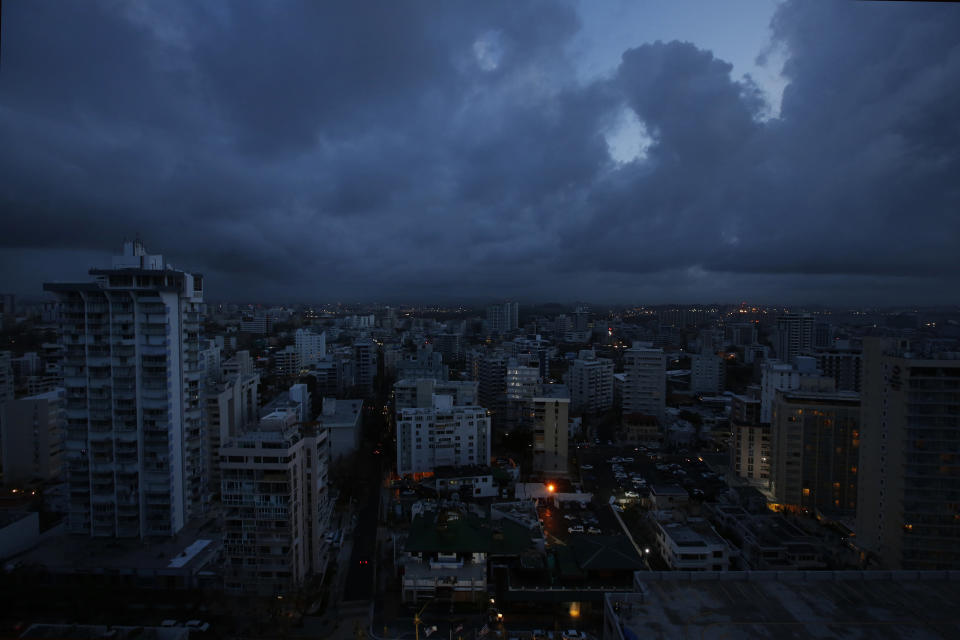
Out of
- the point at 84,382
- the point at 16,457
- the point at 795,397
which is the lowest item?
the point at 16,457

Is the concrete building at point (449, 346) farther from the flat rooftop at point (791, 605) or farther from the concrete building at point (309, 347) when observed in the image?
the flat rooftop at point (791, 605)

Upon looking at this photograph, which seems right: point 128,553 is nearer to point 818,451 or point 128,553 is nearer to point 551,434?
point 551,434

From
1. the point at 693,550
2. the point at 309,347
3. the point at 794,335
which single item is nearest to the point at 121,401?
the point at 693,550

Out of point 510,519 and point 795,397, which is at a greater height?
point 795,397

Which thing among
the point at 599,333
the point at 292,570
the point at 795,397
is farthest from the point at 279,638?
the point at 599,333

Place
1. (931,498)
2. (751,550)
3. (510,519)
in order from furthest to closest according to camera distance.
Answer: (510,519)
(751,550)
(931,498)

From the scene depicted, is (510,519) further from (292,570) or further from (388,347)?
(388,347)
